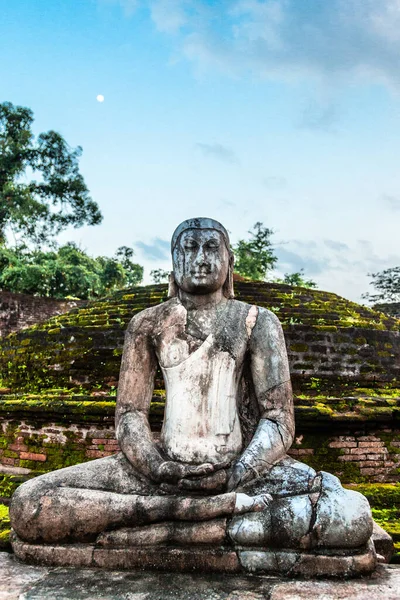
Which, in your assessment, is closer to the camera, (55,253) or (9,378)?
(9,378)

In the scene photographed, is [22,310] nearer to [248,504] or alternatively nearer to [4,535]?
[4,535]

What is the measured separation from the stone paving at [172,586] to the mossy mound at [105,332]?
445 centimetres

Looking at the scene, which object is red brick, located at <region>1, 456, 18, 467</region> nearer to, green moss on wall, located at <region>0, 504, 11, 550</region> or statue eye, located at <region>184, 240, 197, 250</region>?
green moss on wall, located at <region>0, 504, 11, 550</region>

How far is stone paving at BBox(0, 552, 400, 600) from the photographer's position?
237cm

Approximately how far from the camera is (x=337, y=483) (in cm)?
292

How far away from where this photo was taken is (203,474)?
2.95 metres

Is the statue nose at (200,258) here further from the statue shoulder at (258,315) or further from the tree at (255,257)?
the tree at (255,257)

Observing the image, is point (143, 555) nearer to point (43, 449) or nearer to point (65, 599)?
point (65, 599)

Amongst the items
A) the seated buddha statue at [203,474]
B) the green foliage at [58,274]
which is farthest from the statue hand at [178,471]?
the green foliage at [58,274]

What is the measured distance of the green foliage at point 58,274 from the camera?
20.9 metres

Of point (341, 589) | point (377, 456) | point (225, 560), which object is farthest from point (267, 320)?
point (377, 456)

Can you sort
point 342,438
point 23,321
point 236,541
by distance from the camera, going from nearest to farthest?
point 236,541, point 342,438, point 23,321

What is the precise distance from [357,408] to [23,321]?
13404mm

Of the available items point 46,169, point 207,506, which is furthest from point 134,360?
Result: point 46,169
